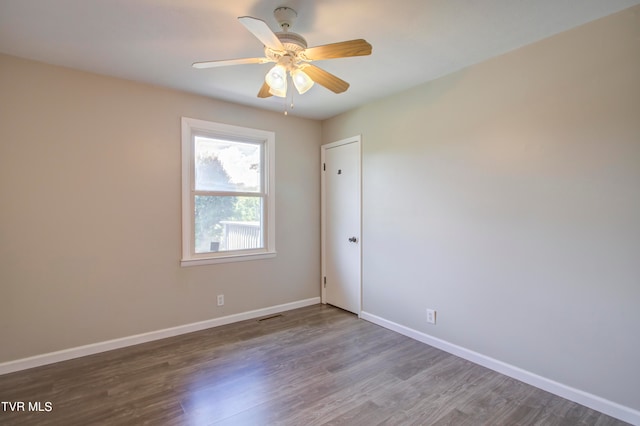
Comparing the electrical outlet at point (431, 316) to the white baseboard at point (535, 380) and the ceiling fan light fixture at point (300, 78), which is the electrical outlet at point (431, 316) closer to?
the white baseboard at point (535, 380)

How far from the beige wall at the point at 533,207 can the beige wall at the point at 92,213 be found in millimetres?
2113

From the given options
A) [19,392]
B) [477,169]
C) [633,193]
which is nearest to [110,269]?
[19,392]

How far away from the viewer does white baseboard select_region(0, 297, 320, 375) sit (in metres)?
2.49

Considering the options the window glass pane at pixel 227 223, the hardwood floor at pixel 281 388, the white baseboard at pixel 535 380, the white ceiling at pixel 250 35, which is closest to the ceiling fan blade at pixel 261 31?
the white ceiling at pixel 250 35

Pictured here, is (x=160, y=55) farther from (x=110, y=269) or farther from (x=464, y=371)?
(x=464, y=371)

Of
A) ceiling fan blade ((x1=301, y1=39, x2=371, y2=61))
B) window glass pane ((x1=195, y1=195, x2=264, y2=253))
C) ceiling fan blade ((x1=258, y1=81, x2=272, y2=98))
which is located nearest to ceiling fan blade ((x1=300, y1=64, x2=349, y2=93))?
ceiling fan blade ((x1=301, y1=39, x2=371, y2=61))

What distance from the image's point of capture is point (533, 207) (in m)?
2.27

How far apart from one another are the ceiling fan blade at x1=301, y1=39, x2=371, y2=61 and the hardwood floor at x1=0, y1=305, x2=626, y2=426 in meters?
2.23

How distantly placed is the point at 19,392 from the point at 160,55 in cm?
271

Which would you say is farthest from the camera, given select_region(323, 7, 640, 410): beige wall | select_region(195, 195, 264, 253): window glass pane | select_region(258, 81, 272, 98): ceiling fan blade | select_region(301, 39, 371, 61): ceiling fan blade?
select_region(195, 195, 264, 253): window glass pane

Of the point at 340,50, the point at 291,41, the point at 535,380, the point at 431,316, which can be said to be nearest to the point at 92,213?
the point at 291,41

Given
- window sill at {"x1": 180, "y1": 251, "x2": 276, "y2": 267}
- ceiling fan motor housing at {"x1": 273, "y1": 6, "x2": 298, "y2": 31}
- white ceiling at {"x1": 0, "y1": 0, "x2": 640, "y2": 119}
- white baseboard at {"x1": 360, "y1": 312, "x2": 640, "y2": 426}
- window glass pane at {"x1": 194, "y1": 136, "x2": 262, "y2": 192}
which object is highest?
white ceiling at {"x1": 0, "y1": 0, "x2": 640, "y2": 119}

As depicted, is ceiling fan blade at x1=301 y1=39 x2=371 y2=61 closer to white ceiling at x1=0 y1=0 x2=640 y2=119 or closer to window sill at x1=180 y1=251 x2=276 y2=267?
white ceiling at x1=0 y1=0 x2=640 y2=119

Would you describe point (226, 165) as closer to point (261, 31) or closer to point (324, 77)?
point (324, 77)
